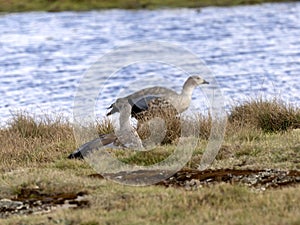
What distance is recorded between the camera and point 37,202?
1023 cm

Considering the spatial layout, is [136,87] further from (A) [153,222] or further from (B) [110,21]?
(B) [110,21]

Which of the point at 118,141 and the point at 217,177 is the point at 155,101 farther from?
the point at 217,177

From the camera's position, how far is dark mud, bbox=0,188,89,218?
991cm

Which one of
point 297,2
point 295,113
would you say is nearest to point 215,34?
point 297,2

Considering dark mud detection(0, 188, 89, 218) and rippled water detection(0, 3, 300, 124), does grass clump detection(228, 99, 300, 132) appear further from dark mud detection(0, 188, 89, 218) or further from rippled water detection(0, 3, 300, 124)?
dark mud detection(0, 188, 89, 218)

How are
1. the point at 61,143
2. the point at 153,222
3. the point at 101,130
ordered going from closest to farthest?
1. the point at 153,222
2. the point at 61,143
3. the point at 101,130

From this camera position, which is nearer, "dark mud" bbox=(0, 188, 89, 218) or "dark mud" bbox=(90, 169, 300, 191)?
"dark mud" bbox=(0, 188, 89, 218)

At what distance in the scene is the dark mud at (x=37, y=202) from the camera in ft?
32.5

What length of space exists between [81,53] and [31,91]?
1024cm

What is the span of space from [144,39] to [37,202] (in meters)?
31.3

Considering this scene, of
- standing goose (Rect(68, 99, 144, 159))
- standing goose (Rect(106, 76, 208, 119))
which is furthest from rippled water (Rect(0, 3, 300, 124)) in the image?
standing goose (Rect(68, 99, 144, 159))

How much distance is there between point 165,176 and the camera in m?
11.2

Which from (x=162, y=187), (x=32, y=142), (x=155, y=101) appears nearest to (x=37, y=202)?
(x=162, y=187)

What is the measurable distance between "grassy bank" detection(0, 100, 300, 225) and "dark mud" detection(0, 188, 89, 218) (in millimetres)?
90
